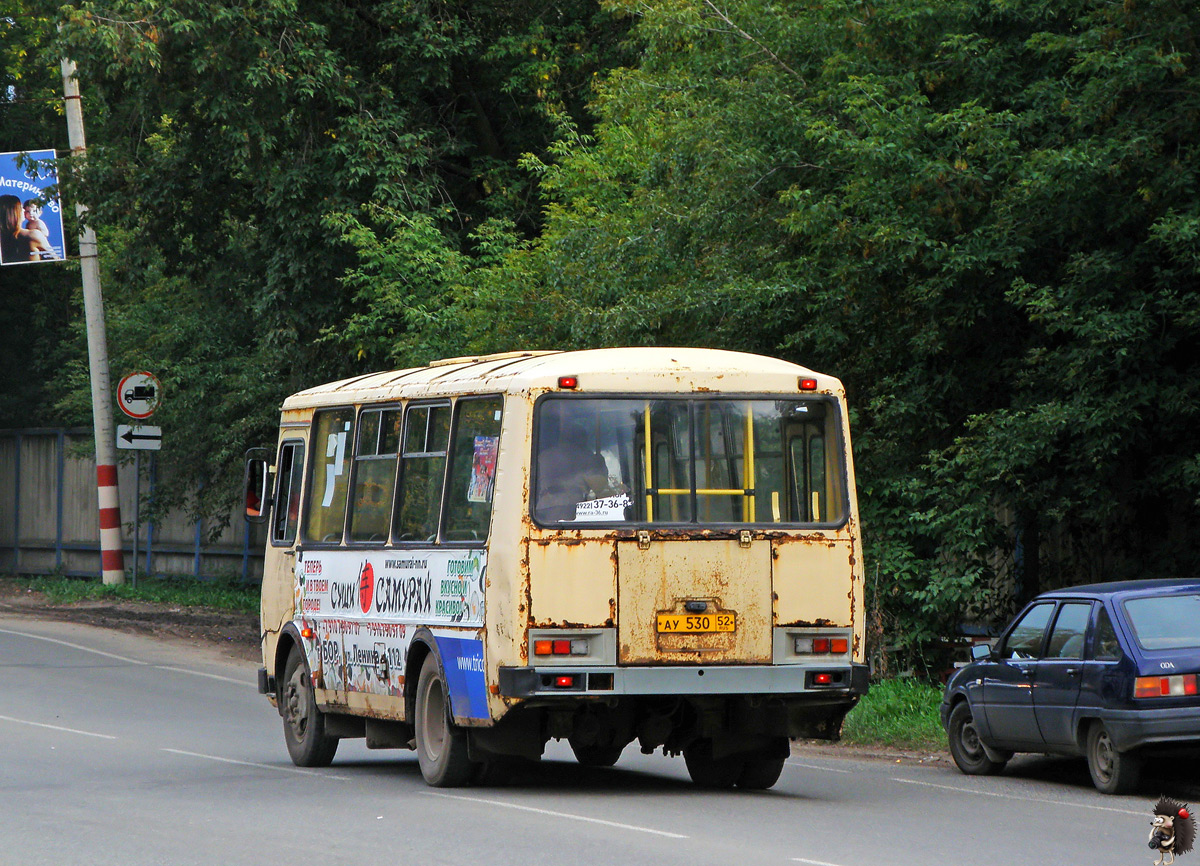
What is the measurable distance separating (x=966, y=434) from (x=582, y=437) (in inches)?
299

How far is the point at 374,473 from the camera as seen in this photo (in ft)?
43.2

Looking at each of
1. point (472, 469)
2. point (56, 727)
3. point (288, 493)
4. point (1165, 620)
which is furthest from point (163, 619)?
point (1165, 620)

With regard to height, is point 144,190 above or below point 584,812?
above

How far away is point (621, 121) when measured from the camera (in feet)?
69.8

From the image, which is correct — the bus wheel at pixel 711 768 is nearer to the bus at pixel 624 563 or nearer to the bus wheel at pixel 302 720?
the bus at pixel 624 563

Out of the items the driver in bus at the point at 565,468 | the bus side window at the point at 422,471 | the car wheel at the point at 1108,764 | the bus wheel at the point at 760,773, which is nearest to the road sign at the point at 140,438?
the bus side window at the point at 422,471

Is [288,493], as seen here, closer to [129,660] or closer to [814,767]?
[814,767]

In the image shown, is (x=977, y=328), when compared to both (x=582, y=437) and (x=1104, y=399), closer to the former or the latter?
(x=1104, y=399)

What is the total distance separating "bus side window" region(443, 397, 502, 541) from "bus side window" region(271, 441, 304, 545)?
292cm

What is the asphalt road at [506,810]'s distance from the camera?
9.04m

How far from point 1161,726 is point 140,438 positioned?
21546 millimetres

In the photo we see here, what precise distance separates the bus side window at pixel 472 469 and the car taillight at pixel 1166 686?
4392 millimetres

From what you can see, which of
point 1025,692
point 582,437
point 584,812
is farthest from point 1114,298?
point 584,812

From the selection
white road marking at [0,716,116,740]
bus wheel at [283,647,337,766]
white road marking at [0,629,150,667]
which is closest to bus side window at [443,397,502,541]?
bus wheel at [283,647,337,766]
